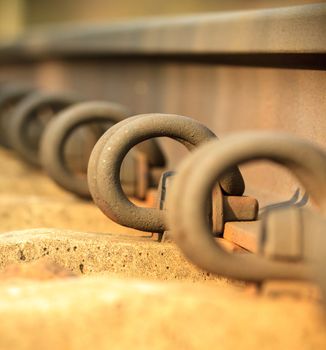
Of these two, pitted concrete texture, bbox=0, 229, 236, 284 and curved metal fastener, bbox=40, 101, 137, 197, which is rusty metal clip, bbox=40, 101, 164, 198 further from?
pitted concrete texture, bbox=0, 229, 236, 284

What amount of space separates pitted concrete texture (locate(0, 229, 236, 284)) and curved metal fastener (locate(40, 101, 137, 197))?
2086 millimetres

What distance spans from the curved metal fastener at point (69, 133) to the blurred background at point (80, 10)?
1331cm

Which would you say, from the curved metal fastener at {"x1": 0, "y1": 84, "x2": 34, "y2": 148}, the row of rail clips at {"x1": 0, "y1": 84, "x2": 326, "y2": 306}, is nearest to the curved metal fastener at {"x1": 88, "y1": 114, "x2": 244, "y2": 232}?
the row of rail clips at {"x1": 0, "y1": 84, "x2": 326, "y2": 306}

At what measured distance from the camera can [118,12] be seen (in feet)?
69.6

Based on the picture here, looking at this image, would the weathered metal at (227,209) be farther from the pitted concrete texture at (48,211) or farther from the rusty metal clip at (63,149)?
the rusty metal clip at (63,149)

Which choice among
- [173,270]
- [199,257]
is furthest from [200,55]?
[199,257]

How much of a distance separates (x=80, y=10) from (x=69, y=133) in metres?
15.7

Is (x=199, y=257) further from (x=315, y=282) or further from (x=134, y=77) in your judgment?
(x=134, y=77)

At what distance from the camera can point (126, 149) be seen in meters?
4.50

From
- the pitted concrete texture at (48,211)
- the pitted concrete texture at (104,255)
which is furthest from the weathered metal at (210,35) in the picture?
the pitted concrete texture at (104,255)

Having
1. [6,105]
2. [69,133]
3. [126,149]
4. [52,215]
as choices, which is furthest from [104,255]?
[6,105]

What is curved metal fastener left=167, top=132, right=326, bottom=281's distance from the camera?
10.8 feet

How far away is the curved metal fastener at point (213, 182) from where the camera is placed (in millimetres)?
3277

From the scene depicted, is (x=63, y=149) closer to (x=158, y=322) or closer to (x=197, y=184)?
(x=197, y=184)
